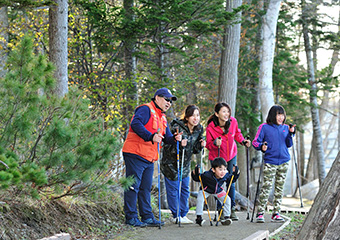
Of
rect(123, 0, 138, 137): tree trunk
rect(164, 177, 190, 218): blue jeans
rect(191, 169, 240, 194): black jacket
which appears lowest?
rect(164, 177, 190, 218): blue jeans

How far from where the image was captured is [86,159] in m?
4.93

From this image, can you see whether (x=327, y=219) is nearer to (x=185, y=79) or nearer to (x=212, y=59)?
(x=185, y=79)

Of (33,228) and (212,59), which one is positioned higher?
(212,59)

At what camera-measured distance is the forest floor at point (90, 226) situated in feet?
16.7

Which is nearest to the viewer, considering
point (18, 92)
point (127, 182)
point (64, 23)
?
point (18, 92)

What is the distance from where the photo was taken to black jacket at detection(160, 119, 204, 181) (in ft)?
23.4

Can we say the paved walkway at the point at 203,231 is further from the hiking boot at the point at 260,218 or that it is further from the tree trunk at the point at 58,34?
the tree trunk at the point at 58,34

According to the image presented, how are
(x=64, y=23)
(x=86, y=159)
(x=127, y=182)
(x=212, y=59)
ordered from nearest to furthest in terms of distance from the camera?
(x=86, y=159) → (x=127, y=182) → (x=64, y=23) → (x=212, y=59)

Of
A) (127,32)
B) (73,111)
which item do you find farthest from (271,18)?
(73,111)

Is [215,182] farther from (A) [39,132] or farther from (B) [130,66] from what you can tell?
(B) [130,66]

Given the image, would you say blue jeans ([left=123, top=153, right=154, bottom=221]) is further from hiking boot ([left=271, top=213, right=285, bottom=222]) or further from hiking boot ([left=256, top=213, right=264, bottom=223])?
hiking boot ([left=271, top=213, right=285, bottom=222])

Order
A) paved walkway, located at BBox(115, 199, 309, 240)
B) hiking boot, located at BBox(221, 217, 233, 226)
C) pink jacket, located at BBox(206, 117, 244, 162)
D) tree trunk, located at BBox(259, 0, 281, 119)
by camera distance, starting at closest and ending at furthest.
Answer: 1. paved walkway, located at BBox(115, 199, 309, 240)
2. hiking boot, located at BBox(221, 217, 233, 226)
3. pink jacket, located at BBox(206, 117, 244, 162)
4. tree trunk, located at BBox(259, 0, 281, 119)

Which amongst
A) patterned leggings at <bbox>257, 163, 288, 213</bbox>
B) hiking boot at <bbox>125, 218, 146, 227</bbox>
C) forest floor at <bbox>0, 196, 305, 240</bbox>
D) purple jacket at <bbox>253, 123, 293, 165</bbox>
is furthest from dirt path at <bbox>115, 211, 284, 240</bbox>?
purple jacket at <bbox>253, 123, 293, 165</bbox>

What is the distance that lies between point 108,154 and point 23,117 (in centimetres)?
106
